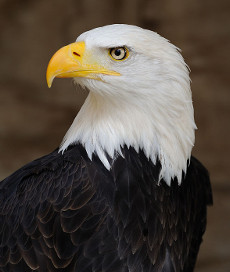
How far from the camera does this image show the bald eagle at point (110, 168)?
3.21 metres

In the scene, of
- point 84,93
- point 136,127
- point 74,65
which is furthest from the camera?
point 84,93

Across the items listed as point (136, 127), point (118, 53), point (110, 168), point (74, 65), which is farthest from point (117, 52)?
point (110, 168)

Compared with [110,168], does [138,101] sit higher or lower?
higher

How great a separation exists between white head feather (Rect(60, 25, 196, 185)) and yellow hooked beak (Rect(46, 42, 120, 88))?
3 centimetres

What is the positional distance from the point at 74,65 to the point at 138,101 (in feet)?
1.12

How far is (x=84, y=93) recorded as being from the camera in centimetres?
575

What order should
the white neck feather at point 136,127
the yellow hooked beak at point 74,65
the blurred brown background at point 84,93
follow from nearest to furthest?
the yellow hooked beak at point 74,65 → the white neck feather at point 136,127 → the blurred brown background at point 84,93

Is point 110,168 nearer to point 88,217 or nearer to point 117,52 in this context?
point 88,217

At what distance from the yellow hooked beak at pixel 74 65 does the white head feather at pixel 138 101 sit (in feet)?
0.10

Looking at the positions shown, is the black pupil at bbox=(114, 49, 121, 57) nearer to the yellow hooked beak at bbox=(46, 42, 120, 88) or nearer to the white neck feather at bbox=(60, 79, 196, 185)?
the yellow hooked beak at bbox=(46, 42, 120, 88)

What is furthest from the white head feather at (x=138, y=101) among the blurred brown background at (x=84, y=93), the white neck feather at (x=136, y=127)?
the blurred brown background at (x=84, y=93)

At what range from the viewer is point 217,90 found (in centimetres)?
553

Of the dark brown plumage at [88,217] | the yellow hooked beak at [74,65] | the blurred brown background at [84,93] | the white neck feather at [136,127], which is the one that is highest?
the blurred brown background at [84,93]

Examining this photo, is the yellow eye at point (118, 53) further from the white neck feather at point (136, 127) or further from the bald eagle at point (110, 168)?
the white neck feather at point (136, 127)
